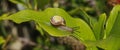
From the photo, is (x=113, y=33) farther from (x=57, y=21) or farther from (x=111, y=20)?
(x=57, y=21)

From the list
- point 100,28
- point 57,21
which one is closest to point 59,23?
point 57,21

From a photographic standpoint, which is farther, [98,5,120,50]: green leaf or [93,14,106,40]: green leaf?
[93,14,106,40]: green leaf

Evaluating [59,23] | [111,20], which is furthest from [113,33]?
[59,23]

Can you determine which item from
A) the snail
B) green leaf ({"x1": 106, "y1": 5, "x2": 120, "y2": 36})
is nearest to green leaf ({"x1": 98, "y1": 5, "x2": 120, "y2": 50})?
green leaf ({"x1": 106, "y1": 5, "x2": 120, "y2": 36})

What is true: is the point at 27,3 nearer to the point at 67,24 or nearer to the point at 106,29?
the point at 67,24

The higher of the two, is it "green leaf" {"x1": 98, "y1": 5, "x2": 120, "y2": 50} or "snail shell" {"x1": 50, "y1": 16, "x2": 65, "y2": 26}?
"snail shell" {"x1": 50, "y1": 16, "x2": 65, "y2": 26}

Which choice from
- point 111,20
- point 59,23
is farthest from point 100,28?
point 59,23

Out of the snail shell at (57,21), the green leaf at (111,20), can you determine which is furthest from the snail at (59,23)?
the green leaf at (111,20)

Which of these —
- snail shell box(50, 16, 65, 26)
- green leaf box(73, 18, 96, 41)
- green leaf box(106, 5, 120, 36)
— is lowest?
green leaf box(73, 18, 96, 41)

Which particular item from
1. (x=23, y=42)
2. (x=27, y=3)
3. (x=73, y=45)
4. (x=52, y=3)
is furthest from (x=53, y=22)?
(x=23, y=42)

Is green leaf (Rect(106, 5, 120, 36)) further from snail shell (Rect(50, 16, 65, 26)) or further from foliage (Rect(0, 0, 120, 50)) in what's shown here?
snail shell (Rect(50, 16, 65, 26))

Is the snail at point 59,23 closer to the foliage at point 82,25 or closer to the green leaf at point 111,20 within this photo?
the foliage at point 82,25
